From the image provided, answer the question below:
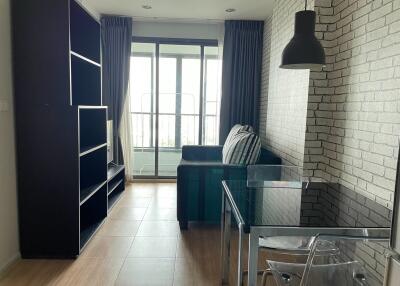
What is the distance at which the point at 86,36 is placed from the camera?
3.20m

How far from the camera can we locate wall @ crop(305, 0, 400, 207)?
1.91 metres

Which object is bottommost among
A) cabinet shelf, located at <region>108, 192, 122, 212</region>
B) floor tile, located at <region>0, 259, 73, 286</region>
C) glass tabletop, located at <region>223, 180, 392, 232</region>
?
floor tile, located at <region>0, 259, 73, 286</region>

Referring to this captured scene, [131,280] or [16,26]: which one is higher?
[16,26]

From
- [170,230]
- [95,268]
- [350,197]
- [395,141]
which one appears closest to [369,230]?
[350,197]

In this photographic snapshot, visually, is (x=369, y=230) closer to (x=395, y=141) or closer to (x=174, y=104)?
(x=395, y=141)

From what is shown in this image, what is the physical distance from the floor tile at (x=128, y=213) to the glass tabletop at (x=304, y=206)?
71.2 inches

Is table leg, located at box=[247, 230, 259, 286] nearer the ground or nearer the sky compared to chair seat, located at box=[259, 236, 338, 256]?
nearer the sky

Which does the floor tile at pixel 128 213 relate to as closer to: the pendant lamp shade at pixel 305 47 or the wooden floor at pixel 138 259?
the wooden floor at pixel 138 259

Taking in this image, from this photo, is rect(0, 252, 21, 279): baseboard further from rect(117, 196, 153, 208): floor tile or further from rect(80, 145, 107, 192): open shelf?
rect(117, 196, 153, 208): floor tile

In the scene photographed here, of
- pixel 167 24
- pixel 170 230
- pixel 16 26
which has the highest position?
pixel 167 24

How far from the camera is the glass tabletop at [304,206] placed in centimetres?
140

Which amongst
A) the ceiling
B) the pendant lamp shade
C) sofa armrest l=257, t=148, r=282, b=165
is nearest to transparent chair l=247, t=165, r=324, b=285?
sofa armrest l=257, t=148, r=282, b=165

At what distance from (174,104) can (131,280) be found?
339 cm

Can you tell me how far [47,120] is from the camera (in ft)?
7.95
